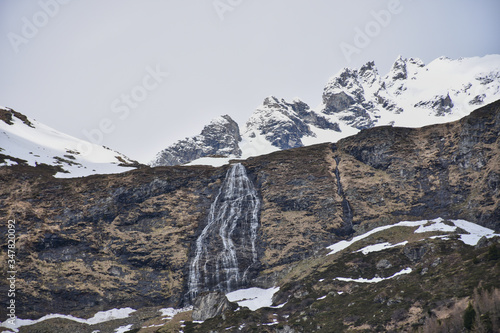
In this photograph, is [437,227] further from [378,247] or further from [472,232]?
[378,247]

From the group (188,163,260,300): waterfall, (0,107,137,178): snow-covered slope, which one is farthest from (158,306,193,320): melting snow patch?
(0,107,137,178): snow-covered slope

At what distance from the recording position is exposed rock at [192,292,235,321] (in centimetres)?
6225

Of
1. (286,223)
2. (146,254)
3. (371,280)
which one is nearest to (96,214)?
(146,254)

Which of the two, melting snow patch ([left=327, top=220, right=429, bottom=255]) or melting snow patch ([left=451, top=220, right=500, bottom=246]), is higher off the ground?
melting snow patch ([left=327, top=220, right=429, bottom=255])

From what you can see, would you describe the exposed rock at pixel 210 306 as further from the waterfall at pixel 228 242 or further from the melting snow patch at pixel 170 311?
the waterfall at pixel 228 242

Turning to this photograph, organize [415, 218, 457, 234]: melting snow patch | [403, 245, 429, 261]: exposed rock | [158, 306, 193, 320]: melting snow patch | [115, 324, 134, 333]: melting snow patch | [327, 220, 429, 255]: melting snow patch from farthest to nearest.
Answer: [327, 220, 429, 255]: melting snow patch
[415, 218, 457, 234]: melting snow patch
[158, 306, 193, 320]: melting snow patch
[403, 245, 429, 261]: exposed rock
[115, 324, 134, 333]: melting snow patch

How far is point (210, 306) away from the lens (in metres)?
63.3

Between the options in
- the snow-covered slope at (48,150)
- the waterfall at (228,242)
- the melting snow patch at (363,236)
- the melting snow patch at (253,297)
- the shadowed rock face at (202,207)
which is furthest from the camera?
the snow-covered slope at (48,150)

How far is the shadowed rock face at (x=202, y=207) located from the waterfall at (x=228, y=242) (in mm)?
1611

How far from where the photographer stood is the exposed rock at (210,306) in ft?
204

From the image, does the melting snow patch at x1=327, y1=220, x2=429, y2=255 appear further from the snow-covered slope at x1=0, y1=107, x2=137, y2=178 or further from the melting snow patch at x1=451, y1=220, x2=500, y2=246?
the snow-covered slope at x1=0, y1=107, x2=137, y2=178

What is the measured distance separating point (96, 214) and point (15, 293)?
25279mm

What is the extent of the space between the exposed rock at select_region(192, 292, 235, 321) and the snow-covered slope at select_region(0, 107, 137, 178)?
228ft

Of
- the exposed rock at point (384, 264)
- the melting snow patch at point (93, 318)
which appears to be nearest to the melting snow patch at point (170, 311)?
the melting snow patch at point (93, 318)
